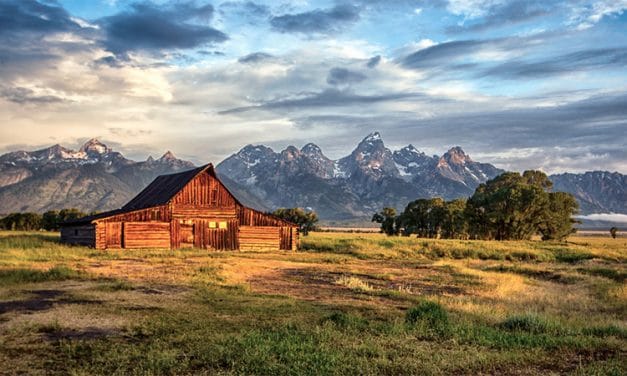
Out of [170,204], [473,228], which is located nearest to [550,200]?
[473,228]

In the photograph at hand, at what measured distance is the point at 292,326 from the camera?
41.2 ft

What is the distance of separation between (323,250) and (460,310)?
119ft

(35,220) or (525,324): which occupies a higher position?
(35,220)

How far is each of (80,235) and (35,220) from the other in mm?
51325

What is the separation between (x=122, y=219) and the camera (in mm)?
44062

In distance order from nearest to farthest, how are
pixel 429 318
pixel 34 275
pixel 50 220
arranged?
pixel 429 318, pixel 34 275, pixel 50 220

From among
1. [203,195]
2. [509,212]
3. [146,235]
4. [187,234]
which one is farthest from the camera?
[509,212]

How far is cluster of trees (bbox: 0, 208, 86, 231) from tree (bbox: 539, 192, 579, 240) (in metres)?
70.4

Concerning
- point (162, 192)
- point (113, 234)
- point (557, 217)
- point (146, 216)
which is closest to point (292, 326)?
point (113, 234)

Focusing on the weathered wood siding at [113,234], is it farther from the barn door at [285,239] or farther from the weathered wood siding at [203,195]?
the barn door at [285,239]

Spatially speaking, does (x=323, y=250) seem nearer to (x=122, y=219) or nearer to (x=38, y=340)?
(x=122, y=219)

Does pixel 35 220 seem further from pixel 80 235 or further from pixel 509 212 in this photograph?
pixel 509 212

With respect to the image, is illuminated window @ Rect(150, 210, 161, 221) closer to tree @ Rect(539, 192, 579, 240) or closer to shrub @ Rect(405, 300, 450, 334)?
shrub @ Rect(405, 300, 450, 334)

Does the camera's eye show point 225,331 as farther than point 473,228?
No
